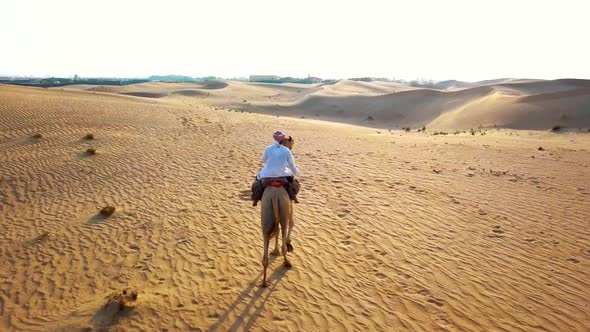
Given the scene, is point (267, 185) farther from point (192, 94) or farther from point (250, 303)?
point (192, 94)

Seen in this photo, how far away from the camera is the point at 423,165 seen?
14.5 metres

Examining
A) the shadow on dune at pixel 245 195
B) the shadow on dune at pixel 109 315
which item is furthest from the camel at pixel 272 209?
the shadow on dune at pixel 245 195

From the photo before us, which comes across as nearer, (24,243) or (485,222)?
(24,243)

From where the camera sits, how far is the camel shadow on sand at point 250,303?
527cm

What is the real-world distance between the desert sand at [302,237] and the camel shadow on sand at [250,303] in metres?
0.03

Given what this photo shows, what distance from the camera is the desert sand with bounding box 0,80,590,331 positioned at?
5.57 metres

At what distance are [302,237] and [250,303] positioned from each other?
2.67 meters

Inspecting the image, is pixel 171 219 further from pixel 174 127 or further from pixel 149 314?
pixel 174 127

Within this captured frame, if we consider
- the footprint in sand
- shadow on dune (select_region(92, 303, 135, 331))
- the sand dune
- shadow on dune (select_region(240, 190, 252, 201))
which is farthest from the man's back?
the sand dune

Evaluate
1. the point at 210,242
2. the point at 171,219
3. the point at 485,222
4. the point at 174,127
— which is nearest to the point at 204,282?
the point at 210,242

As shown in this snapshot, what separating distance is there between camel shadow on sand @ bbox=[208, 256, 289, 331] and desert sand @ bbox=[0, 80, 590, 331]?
0.03 m

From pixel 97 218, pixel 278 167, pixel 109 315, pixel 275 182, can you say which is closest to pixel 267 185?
pixel 275 182

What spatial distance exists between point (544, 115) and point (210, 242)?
1206 inches

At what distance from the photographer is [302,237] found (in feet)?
26.9
